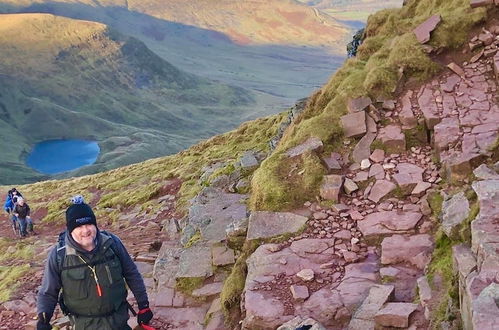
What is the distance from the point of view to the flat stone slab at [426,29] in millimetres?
16094

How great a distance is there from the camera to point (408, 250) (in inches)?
439

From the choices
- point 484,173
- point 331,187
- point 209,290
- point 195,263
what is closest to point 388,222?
point 331,187

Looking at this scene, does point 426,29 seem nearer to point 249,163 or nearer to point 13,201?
point 249,163

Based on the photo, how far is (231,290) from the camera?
12.3 meters

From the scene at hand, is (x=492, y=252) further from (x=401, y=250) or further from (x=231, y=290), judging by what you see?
(x=231, y=290)

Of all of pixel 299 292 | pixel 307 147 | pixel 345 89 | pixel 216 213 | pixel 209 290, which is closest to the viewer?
pixel 299 292

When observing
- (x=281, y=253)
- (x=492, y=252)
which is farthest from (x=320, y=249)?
(x=492, y=252)

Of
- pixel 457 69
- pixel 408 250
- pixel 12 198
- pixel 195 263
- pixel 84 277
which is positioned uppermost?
pixel 457 69

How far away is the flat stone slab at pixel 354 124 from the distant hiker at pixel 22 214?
20.8 meters

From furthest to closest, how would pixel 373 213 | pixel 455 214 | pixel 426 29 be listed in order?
pixel 426 29
pixel 373 213
pixel 455 214

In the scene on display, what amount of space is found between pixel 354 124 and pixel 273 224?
13.0 ft

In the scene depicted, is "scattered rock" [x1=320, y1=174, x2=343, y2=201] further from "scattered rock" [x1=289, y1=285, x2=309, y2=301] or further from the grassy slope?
"scattered rock" [x1=289, y1=285, x2=309, y2=301]

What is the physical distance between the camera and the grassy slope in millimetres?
13867

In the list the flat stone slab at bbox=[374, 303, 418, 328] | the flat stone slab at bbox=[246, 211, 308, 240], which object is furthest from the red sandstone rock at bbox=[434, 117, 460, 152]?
the flat stone slab at bbox=[374, 303, 418, 328]
